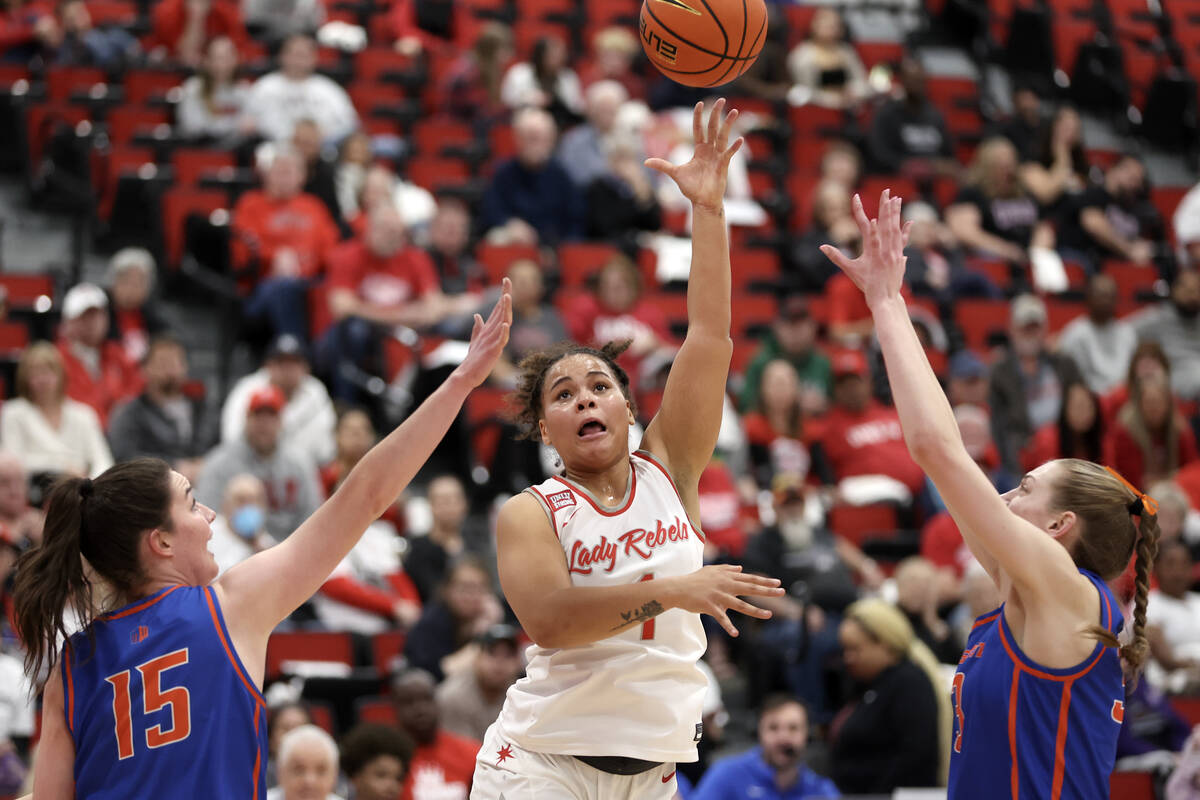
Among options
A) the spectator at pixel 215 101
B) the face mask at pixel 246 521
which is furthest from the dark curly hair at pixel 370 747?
the spectator at pixel 215 101

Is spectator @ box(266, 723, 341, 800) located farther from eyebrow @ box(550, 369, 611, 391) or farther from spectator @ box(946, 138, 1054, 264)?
spectator @ box(946, 138, 1054, 264)

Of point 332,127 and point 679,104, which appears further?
point 679,104

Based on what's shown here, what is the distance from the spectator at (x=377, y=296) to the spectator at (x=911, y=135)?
4488mm

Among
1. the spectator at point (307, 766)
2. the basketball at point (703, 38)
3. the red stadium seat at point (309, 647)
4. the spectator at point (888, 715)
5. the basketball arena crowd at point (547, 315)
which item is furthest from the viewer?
the red stadium seat at point (309, 647)

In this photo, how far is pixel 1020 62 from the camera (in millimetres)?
15102

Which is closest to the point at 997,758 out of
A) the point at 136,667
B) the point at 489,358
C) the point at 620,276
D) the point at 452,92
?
the point at 489,358

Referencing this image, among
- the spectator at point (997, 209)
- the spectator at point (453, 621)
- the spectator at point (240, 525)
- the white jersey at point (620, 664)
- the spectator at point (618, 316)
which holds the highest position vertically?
the spectator at point (997, 209)

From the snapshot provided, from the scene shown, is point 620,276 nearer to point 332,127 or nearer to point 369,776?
point 332,127

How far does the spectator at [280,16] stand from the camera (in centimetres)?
1280

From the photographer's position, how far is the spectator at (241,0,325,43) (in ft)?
42.0

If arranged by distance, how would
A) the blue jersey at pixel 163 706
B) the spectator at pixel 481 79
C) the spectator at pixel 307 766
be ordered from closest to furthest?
1. the blue jersey at pixel 163 706
2. the spectator at pixel 307 766
3. the spectator at pixel 481 79

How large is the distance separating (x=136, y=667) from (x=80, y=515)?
0.33m

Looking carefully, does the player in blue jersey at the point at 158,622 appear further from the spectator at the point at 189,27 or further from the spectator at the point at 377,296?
the spectator at the point at 189,27

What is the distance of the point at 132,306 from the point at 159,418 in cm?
114
